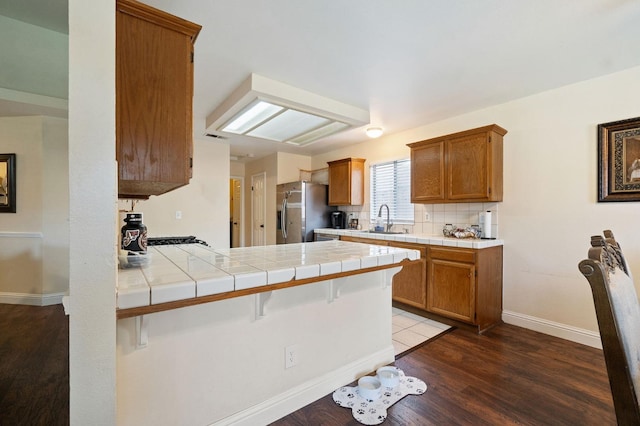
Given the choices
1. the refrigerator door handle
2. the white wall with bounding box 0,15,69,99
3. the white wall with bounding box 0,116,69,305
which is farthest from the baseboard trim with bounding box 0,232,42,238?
the refrigerator door handle

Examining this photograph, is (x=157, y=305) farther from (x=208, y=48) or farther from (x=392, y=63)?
(x=392, y=63)

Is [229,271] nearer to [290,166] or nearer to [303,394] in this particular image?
[303,394]

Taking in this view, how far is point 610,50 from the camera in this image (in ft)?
7.07

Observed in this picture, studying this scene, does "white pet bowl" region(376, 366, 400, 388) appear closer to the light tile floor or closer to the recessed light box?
the light tile floor

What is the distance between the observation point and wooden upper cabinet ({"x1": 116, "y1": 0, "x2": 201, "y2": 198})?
48.3 inches

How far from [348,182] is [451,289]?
89.8 inches

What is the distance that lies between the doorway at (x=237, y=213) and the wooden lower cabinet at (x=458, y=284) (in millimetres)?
4456

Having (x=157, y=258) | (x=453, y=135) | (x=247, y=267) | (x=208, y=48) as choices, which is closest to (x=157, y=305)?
(x=247, y=267)

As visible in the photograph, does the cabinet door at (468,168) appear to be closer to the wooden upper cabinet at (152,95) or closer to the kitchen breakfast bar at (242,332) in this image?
the kitchen breakfast bar at (242,332)

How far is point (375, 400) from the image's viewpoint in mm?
1768

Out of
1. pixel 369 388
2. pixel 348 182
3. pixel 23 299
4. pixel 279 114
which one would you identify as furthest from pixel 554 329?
pixel 23 299

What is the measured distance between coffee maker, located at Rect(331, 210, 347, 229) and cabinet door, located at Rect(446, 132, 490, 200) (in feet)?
6.96

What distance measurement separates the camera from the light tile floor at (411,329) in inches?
103

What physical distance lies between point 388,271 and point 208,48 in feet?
6.96
